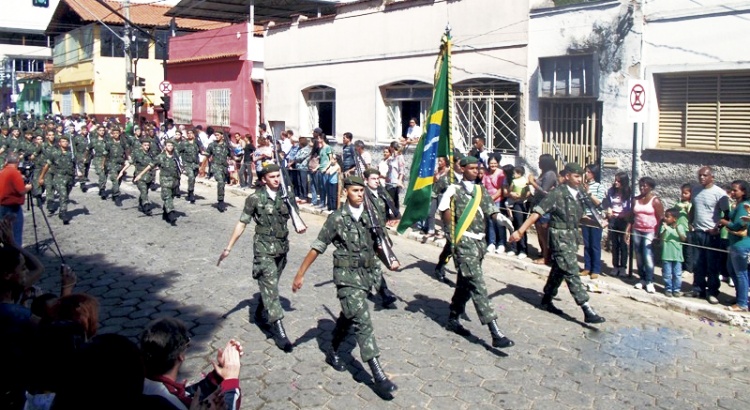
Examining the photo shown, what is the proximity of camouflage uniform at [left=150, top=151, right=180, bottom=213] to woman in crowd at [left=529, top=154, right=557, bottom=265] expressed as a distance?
7022mm

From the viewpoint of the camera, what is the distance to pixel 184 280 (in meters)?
10.1

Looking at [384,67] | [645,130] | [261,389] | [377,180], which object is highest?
[384,67]

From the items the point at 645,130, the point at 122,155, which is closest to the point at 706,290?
the point at 645,130

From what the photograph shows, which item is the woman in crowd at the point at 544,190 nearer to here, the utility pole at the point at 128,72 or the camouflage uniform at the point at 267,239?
the camouflage uniform at the point at 267,239

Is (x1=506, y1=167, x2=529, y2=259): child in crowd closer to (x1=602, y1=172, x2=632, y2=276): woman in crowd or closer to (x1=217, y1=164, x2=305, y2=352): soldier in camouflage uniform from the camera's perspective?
(x1=602, y1=172, x2=632, y2=276): woman in crowd

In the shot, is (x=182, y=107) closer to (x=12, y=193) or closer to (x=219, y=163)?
(x=219, y=163)

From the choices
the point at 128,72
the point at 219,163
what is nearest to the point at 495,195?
the point at 219,163

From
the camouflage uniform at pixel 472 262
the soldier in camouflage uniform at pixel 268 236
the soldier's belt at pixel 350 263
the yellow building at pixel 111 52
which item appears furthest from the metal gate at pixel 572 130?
the yellow building at pixel 111 52

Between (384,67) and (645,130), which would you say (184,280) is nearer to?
(645,130)

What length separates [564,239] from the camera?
8.73m

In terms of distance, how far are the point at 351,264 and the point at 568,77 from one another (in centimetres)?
797

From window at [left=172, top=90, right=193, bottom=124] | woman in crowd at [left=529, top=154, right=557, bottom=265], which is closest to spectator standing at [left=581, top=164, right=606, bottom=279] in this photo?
woman in crowd at [left=529, top=154, right=557, bottom=265]

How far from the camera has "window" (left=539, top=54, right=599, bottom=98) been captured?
1298cm

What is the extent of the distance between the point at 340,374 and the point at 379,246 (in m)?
1.28
